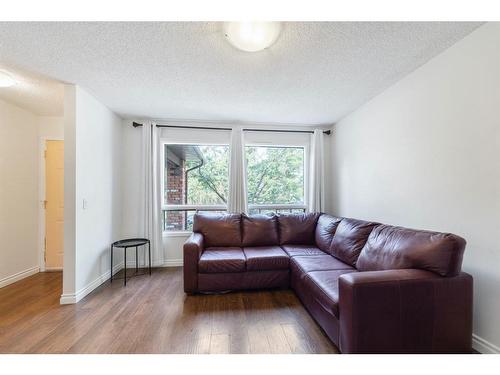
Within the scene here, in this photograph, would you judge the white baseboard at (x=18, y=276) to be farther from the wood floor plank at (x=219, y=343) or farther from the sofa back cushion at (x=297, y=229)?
the sofa back cushion at (x=297, y=229)

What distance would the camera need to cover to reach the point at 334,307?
4.93 feet

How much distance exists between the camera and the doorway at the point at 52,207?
3.19 m

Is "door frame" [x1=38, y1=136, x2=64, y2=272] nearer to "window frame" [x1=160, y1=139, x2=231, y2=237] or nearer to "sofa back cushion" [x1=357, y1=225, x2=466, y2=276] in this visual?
"window frame" [x1=160, y1=139, x2=231, y2=237]

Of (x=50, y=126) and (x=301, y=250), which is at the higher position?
(x=50, y=126)

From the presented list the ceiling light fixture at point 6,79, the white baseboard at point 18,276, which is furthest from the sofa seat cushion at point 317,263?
the white baseboard at point 18,276

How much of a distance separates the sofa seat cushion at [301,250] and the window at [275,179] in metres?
0.88

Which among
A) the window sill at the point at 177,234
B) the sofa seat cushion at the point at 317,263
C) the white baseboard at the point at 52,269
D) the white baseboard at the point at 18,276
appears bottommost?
Answer: the white baseboard at the point at 52,269

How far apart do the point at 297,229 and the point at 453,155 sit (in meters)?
1.90

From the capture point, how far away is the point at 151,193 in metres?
3.28

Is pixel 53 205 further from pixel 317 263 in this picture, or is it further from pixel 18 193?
pixel 317 263

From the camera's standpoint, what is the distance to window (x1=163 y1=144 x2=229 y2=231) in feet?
11.6

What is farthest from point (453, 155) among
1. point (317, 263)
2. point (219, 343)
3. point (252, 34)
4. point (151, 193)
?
point (151, 193)

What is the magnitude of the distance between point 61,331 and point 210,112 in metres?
2.78

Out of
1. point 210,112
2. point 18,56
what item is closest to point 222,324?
point 210,112
